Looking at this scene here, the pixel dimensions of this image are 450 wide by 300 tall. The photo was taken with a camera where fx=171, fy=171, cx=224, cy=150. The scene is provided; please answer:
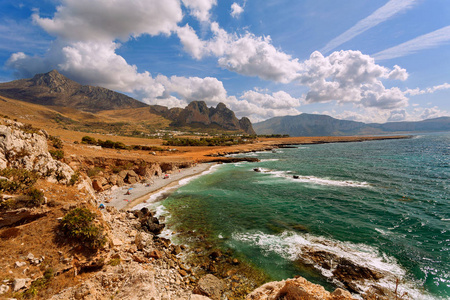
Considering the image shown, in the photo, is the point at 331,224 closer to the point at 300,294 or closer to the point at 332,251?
the point at 332,251

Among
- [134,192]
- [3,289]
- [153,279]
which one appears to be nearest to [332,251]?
[153,279]

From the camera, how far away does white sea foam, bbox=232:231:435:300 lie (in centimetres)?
1130

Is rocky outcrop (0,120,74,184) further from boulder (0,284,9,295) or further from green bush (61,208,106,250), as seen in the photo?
boulder (0,284,9,295)

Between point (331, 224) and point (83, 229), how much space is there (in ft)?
72.4

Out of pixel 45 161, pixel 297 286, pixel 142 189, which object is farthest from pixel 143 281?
pixel 142 189

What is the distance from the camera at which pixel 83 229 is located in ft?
35.2

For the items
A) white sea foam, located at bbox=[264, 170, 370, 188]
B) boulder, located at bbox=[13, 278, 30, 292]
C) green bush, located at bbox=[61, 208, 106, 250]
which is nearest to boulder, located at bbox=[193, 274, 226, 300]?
green bush, located at bbox=[61, 208, 106, 250]

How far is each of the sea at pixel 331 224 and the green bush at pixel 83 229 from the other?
7111 mm

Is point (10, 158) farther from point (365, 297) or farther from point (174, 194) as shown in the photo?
point (365, 297)

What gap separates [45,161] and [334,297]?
21489 millimetres

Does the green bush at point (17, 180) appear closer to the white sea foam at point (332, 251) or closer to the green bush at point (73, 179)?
the green bush at point (73, 179)

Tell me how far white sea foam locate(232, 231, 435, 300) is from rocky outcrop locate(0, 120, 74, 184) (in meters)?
16.8

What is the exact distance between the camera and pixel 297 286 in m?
6.38

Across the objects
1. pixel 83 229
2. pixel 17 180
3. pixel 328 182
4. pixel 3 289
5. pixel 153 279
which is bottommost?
pixel 328 182
